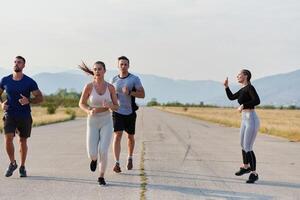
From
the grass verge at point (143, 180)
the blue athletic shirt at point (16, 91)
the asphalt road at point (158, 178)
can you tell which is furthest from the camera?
the blue athletic shirt at point (16, 91)

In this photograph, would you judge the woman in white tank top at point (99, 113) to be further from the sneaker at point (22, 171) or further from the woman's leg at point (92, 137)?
the sneaker at point (22, 171)

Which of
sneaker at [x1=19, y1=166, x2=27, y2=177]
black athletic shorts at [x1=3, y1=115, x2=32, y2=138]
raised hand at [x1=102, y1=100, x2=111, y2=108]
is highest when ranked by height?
raised hand at [x1=102, y1=100, x2=111, y2=108]

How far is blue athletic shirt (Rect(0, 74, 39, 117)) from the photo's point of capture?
33.0ft

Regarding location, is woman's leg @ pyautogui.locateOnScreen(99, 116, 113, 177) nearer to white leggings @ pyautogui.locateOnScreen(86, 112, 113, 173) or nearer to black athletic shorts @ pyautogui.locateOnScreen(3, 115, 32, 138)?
white leggings @ pyautogui.locateOnScreen(86, 112, 113, 173)

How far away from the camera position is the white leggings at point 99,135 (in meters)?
9.23

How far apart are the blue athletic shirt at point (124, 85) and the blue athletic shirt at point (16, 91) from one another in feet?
4.87

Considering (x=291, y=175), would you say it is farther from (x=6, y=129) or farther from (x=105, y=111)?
(x=6, y=129)

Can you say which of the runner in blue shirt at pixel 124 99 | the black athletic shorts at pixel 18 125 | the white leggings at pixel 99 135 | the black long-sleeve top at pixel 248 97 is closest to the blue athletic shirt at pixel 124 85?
the runner in blue shirt at pixel 124 99

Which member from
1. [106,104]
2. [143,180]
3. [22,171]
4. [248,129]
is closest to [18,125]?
[22,171]

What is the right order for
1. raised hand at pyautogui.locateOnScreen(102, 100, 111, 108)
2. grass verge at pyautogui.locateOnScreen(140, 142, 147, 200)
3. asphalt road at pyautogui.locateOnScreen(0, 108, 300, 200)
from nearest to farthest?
grass verge at pyautogui.locateOnScreen(140, 142, 147, 200)
asphalt road at pyautogui.locateOnScreen(0, 108, 300, 200)
raised hand at pyautogui.locateOnScreen(102, 100, 111, 108)

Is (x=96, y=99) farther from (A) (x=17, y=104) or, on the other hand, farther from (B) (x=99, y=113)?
(A) (x=17, y=104)

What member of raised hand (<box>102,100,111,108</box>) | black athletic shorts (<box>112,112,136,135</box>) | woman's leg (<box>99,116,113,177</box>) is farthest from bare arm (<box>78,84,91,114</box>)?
black athletic shorts (<box>112,112,136,135</box>)

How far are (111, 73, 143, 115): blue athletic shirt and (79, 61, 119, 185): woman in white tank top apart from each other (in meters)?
1.36

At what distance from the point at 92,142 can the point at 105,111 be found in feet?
1.70
